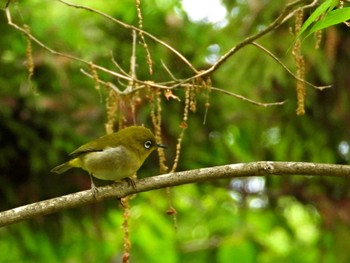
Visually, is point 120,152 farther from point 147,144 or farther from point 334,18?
point 334,18

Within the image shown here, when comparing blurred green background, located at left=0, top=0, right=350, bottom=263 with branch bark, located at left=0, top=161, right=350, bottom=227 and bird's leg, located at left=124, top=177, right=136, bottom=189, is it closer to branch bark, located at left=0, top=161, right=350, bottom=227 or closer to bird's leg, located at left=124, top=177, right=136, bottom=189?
bird's leg, located at left=124, top=177, right=136, bottom=189

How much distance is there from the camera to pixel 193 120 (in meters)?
6.85

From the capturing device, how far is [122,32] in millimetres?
6836

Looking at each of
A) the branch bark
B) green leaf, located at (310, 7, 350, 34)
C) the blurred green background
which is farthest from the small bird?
green leaf, located at (310, 7, 350, 34)

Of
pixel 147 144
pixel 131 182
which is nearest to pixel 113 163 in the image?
pixel 147 144

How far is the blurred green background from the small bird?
124 centimetres

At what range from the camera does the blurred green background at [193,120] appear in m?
6.34

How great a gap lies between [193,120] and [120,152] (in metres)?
2.53

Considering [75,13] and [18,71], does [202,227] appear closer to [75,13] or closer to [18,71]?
[75,13]

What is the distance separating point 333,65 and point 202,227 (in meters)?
3.28

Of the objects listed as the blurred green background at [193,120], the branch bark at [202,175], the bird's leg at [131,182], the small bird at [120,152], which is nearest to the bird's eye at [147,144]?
the small bird at [120,152]

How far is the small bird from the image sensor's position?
14.1ft

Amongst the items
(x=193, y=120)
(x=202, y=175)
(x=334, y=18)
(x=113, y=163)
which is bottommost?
(x=202, y=175)

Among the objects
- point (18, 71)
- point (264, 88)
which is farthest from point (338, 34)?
point (18, 71)
